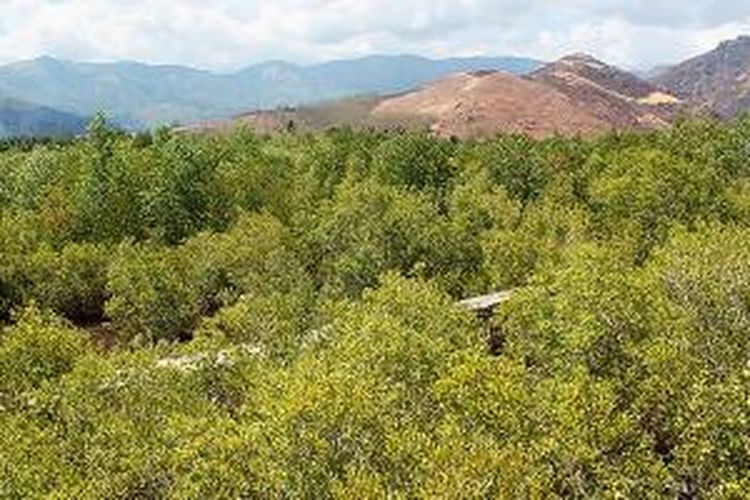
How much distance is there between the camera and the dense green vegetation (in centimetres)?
5453

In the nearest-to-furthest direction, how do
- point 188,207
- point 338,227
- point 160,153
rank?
point 338,227 → point 188,207 → point 160,153

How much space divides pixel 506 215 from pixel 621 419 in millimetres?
93766

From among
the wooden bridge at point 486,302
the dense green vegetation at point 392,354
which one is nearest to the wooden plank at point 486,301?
the wooden bridge at point 486,302

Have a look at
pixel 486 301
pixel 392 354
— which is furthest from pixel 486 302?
pixel 392 354

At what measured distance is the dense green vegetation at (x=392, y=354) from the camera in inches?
2147

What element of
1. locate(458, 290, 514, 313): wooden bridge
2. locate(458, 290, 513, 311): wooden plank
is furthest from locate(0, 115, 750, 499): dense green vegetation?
locate(458, 290, 513, 311): wooden plank

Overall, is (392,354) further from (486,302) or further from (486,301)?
(486,301)

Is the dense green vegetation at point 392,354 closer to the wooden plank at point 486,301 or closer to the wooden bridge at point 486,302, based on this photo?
the wooden bridge at point 486,302

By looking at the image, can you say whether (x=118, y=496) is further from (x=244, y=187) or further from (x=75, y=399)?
(x=244, y=187)

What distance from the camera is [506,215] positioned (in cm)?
14988

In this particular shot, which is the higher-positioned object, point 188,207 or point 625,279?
point 625,279

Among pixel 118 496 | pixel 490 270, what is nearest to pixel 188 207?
pixel 490 270

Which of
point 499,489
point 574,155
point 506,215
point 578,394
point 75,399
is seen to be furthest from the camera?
point 574,155

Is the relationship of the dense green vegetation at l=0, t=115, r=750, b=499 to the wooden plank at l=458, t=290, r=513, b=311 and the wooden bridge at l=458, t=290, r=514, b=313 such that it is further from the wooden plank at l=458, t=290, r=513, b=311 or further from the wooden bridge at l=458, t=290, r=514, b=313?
the wooden plank at l=458, t=290, r=513, b=311
